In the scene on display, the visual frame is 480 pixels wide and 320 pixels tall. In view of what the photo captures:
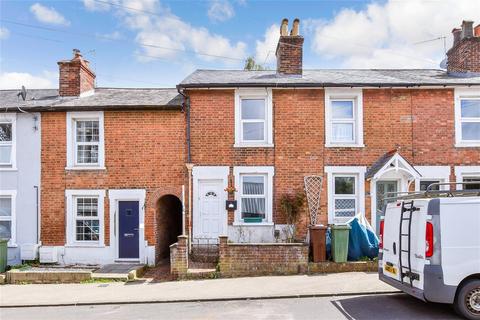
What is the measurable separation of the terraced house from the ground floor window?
0.07 metres

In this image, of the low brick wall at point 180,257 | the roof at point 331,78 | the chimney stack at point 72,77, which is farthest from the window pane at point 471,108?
the chimney stack at point 72,77

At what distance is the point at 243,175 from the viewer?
1362cm

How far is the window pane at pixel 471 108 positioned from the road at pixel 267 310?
7.83m

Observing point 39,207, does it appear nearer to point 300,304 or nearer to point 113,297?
point 113,297

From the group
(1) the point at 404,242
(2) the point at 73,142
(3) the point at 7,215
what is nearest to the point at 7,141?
(2) the point at 73,142

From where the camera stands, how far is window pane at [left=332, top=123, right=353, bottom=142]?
45.3 feet

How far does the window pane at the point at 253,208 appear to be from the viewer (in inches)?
533

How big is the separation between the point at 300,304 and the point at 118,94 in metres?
10.3

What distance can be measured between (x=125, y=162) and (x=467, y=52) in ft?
42.4

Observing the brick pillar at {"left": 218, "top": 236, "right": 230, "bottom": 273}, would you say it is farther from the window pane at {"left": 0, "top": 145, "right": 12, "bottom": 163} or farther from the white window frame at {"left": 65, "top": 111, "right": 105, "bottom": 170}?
the window pane at {"left": 0, "top": 145, "right": 12, "bottom": 163}

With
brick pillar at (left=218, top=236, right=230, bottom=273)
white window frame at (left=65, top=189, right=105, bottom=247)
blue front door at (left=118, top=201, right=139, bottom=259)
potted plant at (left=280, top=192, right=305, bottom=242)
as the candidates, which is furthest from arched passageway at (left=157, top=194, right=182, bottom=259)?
potted plant at (left=280, top=192, right=305, bottom=242)

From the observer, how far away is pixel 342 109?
13891 mm

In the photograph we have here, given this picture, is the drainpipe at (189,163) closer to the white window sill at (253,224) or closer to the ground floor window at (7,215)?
the white window sill at (253,224)

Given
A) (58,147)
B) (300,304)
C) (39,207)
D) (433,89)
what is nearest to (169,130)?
(58,147)
